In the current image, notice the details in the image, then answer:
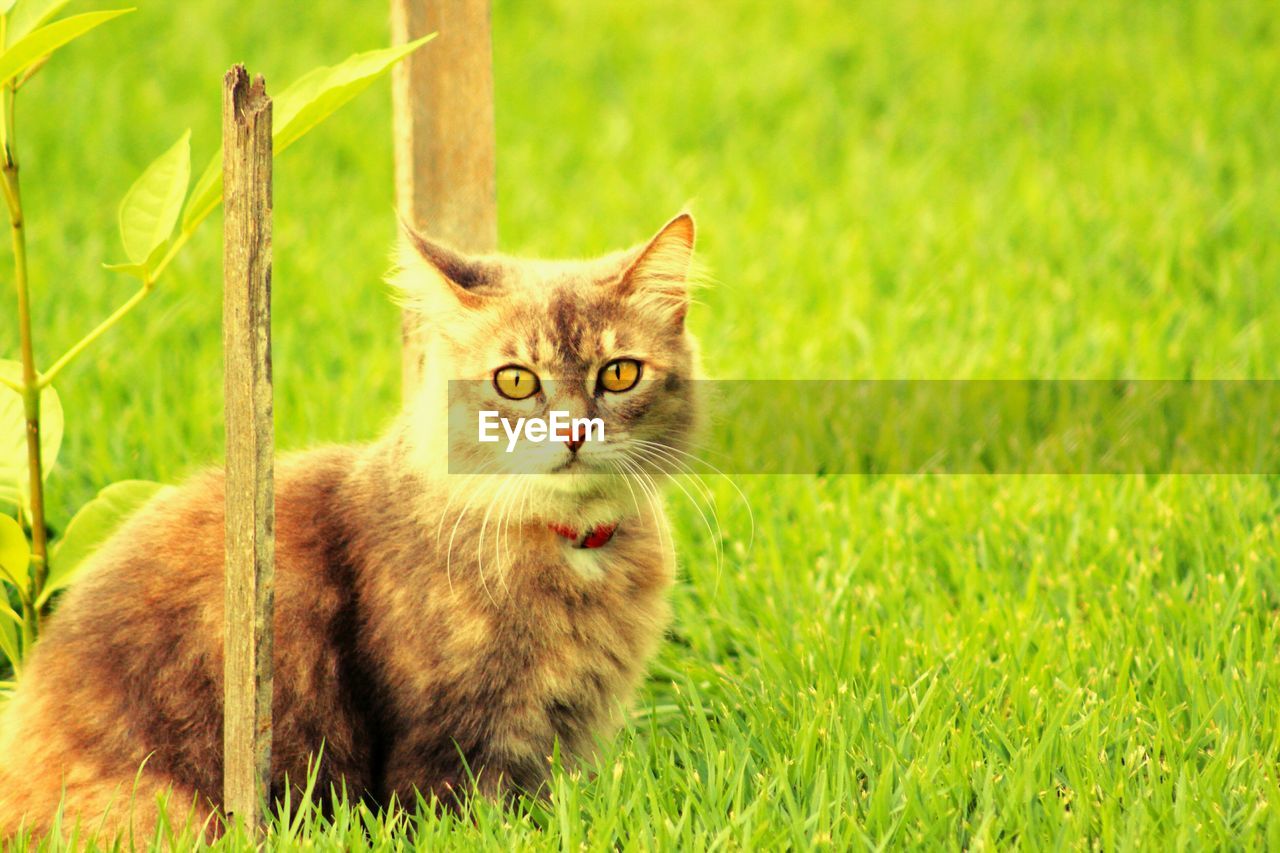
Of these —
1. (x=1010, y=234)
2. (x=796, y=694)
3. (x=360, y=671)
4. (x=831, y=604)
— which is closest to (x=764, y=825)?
(x=796, y=694)

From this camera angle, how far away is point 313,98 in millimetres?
2340

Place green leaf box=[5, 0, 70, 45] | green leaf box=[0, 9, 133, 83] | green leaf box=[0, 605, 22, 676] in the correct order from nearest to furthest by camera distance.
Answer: green leaf box=[0, 9, 133, 83] → green leaf box=[5, 0, 70, 45] → green leaf box=[0, 605, 22, 676]

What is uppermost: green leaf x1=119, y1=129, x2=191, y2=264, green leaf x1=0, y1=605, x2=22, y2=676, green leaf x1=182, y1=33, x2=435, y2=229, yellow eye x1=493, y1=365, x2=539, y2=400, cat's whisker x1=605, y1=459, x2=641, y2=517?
green leaf x1=182, y1=33, x2=435, y2=229

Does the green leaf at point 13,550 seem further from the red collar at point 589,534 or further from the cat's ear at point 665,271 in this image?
the cat's ear at point 665,271

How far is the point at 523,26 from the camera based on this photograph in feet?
26.6

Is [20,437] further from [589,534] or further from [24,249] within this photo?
[589,534]

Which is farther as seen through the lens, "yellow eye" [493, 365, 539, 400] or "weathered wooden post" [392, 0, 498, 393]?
"weathered wooden post" [392, 0, 498, 393]

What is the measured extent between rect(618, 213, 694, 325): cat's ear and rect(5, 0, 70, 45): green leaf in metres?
1.23

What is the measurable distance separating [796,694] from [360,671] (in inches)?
38.0

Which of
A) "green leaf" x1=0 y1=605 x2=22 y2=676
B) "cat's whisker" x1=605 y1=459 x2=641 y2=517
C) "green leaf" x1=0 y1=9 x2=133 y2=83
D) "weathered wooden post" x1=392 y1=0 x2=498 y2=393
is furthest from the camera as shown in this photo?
"weathered wooden post" x1=392 y1=0 x2=498 y2=393

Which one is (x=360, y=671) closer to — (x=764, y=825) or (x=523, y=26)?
(x=764, y=825)

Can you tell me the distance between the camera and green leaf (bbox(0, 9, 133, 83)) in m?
2.24

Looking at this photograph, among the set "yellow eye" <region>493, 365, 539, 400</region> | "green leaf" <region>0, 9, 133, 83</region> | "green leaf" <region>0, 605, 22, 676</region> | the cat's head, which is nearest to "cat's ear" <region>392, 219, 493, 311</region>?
the cat's head

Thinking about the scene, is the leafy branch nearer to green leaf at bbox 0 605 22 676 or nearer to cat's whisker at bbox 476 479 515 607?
green leaf at bbox 0 605 22 676
